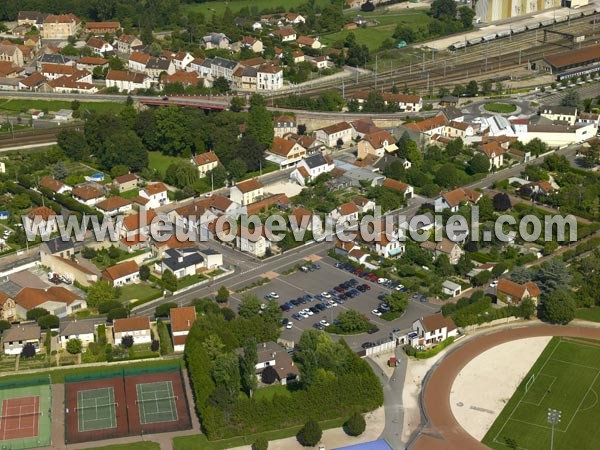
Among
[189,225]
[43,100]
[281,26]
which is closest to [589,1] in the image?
[281,26]

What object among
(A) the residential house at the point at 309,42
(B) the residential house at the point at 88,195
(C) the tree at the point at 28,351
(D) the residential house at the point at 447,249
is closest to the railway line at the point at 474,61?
(A) the residential house at the point at 309,42

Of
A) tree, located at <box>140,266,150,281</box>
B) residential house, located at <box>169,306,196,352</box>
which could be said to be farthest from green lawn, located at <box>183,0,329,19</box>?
residential house, located at <box>169,306,196,352</box>

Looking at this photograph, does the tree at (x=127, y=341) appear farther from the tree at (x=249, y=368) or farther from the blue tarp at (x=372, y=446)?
the blue tarp at (x=372, y=446)

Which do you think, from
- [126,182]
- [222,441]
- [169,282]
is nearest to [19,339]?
[169,282]

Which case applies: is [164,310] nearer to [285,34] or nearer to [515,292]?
[515,292]

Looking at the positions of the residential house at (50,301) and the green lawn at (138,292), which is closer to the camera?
the residential house at (50,301)
